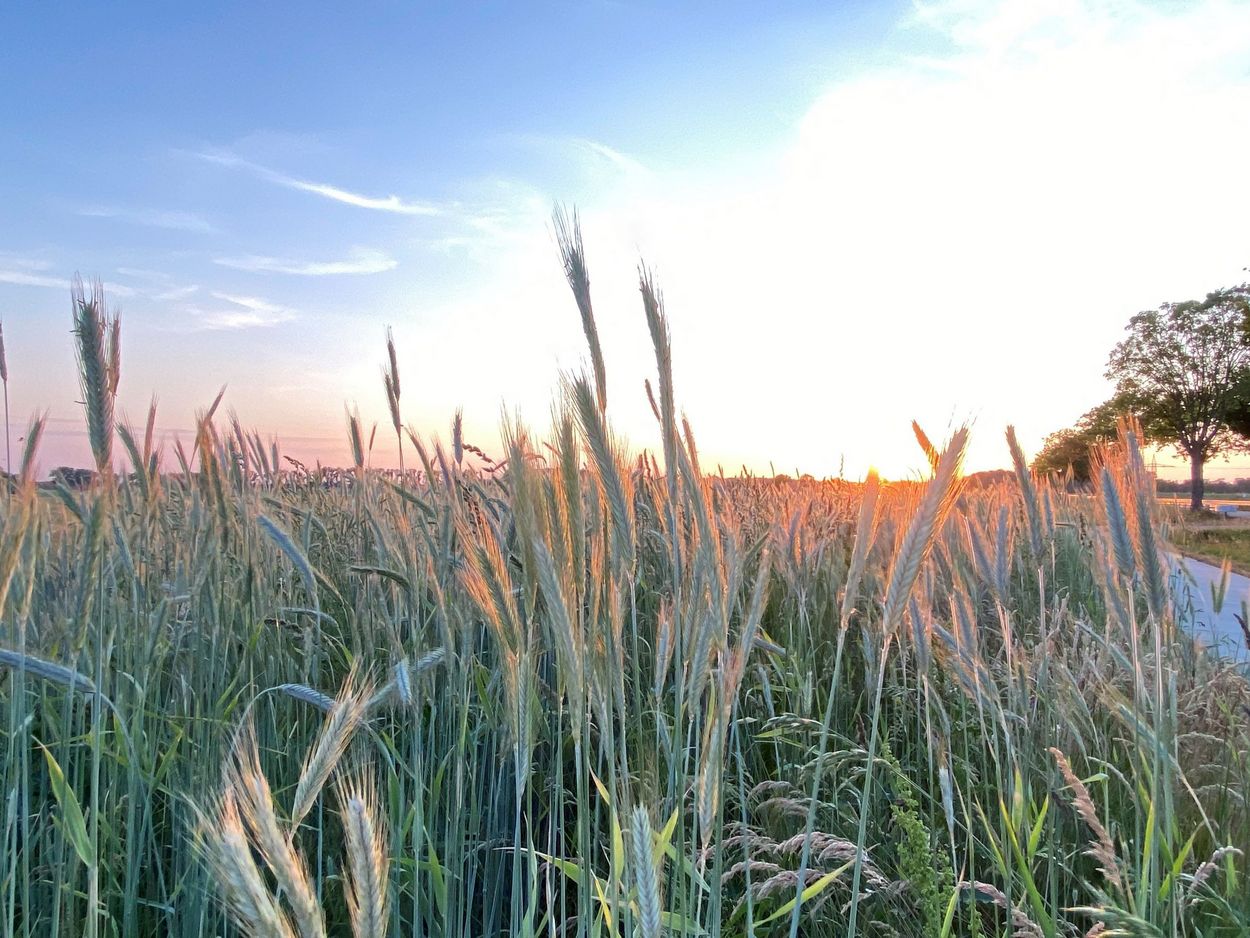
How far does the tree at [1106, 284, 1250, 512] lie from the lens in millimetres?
35469

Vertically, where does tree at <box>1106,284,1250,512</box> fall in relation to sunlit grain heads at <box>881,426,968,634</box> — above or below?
above

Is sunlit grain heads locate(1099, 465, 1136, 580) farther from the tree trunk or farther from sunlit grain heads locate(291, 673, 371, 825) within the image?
the tree trunk

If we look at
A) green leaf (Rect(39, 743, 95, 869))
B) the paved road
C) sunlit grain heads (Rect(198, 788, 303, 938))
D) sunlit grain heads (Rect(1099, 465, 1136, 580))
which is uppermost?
sunlit grain heads (Rect(1099, 465, 1136, 580))

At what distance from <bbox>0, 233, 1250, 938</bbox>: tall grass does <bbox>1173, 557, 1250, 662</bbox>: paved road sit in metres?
0.52

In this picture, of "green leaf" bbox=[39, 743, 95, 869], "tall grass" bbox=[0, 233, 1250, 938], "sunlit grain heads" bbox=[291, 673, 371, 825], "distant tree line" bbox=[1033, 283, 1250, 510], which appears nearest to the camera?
"sunlit grain heads" bbox=[291, 673, 371, 825]

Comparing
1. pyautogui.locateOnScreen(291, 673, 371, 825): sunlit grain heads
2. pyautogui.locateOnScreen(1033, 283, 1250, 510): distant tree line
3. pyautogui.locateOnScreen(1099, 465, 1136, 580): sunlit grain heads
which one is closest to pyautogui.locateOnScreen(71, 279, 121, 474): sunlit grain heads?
pyautogui.locateOnScreen(291, 673, 371, 825): sunlit grain heads

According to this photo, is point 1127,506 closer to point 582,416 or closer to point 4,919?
point 582,416

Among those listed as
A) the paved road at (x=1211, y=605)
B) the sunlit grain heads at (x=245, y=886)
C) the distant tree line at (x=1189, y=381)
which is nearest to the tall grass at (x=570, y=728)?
the sunlit grain heads at (x=245, y=886)

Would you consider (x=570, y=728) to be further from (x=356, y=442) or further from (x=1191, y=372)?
(x=1191, y=372)

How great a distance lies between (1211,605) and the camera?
3.37 metres

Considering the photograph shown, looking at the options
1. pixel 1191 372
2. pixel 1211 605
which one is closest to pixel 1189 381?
pixel 1191 372

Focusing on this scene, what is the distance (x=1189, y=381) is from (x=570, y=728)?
43.8 metres

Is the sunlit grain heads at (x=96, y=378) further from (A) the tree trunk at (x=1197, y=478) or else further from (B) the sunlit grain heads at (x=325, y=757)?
(A) the tree trunk at (x=1197, y=478)

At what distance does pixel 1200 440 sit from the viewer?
119 feet
